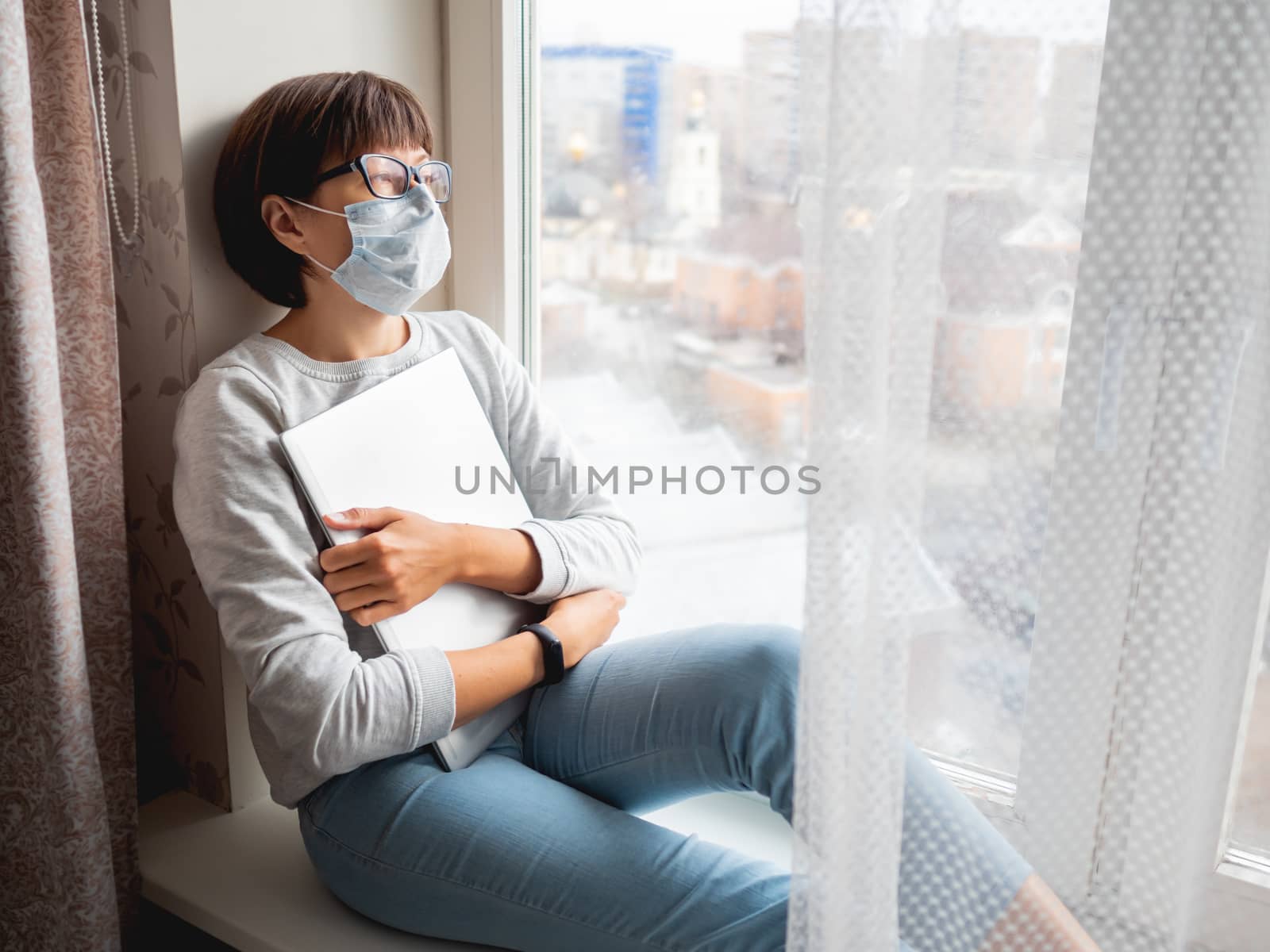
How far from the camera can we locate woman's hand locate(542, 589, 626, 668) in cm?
109

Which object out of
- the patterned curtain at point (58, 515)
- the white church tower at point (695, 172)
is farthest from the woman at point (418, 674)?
the white church tower at point (695, 172)

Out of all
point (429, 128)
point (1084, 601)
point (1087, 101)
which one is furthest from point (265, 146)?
point (1084, 601)

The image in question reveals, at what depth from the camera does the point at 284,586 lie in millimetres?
934

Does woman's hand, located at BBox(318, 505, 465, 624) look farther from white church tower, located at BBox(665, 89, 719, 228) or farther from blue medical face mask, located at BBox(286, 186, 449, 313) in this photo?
white church tower, located at BBox(665, 89, 719, 228)

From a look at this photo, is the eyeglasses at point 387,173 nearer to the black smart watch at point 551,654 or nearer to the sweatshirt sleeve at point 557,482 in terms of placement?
the sweatshirt sleeve at point 557,482

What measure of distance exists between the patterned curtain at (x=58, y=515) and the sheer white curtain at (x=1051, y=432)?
708 mm

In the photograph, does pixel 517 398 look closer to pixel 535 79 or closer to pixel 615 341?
pixel 615 341

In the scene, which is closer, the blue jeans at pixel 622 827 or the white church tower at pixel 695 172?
the blue jeans at pixel 622 827

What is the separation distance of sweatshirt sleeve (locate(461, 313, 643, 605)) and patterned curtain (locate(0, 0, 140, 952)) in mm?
428

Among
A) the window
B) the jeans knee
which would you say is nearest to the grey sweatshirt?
the jeans knee
